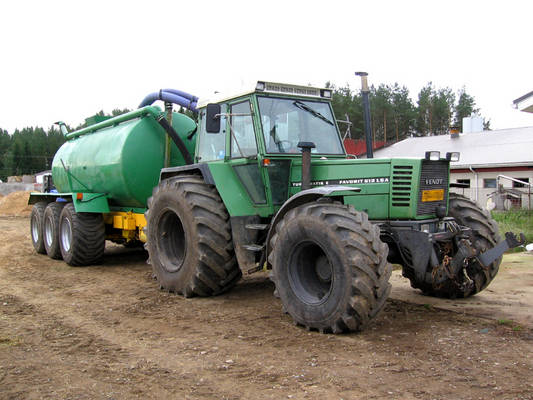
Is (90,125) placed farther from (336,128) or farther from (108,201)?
(336,128)

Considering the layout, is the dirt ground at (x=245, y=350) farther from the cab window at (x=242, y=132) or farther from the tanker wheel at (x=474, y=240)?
the cab window at (x=242, y=132)

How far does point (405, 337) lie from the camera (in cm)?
514

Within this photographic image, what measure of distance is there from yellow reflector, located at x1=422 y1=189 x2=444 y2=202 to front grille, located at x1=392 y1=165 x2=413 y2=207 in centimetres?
24

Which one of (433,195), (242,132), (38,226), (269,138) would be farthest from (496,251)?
(38,226)

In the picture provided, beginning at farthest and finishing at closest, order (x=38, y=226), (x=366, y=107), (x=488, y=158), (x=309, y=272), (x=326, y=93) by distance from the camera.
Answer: (x=488, y=158) → (x=38, y=226) → (x=326, y=93) → (x=366, y=107) → (x=309, y=272)

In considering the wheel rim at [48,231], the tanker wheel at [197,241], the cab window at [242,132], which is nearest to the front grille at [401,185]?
the cab window at [242,132]

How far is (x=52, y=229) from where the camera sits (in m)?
11.4

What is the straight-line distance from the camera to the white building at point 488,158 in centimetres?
2322

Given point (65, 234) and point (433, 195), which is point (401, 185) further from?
point (65, 234)

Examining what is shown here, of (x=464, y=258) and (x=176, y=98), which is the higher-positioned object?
(x=176, y=98)

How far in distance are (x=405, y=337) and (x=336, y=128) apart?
125 inches

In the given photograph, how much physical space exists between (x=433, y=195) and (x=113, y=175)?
6053 millimetres

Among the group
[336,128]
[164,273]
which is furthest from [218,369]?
[336,128]

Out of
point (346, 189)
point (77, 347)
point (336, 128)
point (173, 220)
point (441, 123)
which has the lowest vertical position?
point (77, 347)
